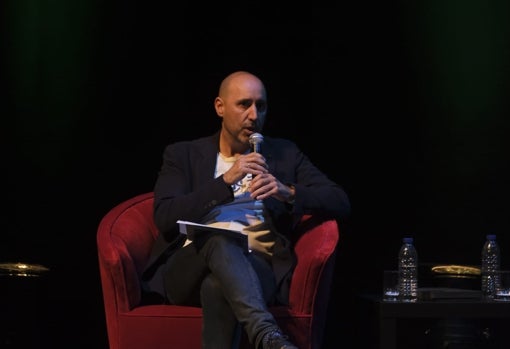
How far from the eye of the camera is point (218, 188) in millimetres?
3041

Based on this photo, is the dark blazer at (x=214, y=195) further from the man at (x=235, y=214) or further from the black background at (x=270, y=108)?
the black background at (x=270, y=108)

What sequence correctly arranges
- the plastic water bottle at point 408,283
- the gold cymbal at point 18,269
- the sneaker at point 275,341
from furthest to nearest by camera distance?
1. the gold cymbal at point 18,269
2. the plastic water bottle at point 408,283
3. the sneaker at point 275,341

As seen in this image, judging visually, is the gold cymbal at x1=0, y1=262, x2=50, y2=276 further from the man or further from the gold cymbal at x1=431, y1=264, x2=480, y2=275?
the gold cymbal at x1=431, y1=264, x2=480, y2=275

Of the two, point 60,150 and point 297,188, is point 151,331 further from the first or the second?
point 60,150

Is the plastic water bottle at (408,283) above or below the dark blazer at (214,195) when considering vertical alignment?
below

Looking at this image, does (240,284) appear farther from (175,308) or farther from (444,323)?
(444,323)

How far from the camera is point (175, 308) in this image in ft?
9.41

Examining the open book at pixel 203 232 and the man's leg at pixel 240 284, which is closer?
the man's leg at pixel 240 284

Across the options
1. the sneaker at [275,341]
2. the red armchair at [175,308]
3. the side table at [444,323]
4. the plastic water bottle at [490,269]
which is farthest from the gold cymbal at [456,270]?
the sneaker at [275,341]

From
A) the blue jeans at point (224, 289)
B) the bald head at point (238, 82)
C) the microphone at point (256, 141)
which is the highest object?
the bald head at point (238, 82)

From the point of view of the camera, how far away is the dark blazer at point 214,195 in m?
3.05

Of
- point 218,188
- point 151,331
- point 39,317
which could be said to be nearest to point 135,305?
point 151,331

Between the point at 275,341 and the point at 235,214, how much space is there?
806 millimetres

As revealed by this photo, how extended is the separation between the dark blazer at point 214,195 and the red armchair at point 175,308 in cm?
10
